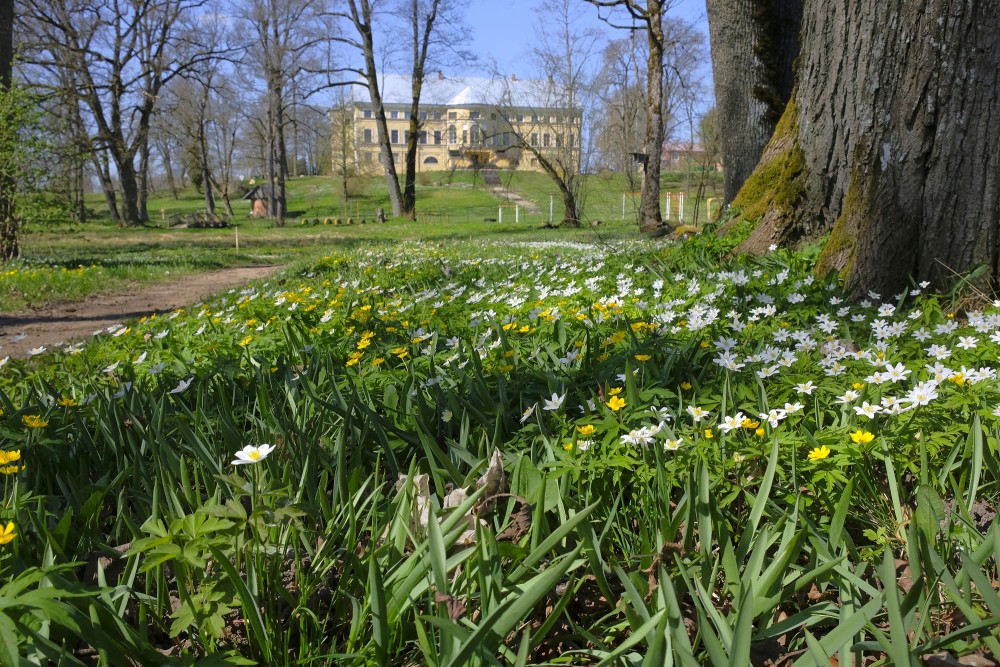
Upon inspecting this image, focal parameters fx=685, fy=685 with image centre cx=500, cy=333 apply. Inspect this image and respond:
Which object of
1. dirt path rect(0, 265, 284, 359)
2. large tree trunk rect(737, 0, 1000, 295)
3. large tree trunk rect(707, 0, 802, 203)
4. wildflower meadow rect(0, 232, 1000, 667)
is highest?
large tree trunk rect(707, 0, 802, 203)

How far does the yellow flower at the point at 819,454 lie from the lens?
5.02ft

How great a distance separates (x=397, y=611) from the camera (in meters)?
1.25

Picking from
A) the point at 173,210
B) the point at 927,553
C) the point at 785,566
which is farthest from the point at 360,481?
the point at 173,210

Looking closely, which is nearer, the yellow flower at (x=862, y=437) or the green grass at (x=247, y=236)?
the yellow flower at (x=862, y=437)

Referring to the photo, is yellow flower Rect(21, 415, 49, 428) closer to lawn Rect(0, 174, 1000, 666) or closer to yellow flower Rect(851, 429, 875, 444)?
lawn Rect(0, 174, 1000, 666)

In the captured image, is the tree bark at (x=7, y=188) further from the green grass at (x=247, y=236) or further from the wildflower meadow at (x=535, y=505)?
the wildflower meadow at (x=535, y=505)

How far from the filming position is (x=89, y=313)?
730cm

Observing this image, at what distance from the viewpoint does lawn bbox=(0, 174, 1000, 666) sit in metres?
1.18

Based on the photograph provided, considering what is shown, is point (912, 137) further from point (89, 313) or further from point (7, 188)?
point (7, 188)

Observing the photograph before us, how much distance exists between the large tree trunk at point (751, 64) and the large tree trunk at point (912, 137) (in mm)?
2985

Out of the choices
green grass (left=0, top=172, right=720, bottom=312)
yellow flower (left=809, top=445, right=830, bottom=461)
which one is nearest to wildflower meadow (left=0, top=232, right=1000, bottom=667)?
yellow flower (left=809, top=445, right=830, bottom=461)

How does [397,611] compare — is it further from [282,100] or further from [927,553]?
[282,100]

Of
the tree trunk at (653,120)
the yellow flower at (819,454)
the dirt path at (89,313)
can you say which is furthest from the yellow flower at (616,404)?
the tree trunk at (653,120)

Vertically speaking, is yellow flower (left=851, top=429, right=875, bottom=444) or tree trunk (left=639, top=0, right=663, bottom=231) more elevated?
tree trunk (left=639, top=0, right=663, bottom=231)
